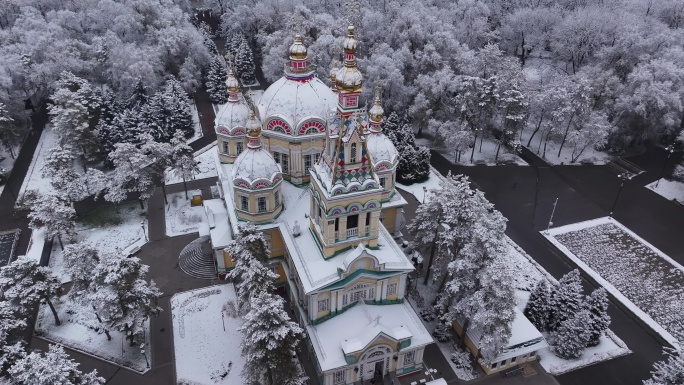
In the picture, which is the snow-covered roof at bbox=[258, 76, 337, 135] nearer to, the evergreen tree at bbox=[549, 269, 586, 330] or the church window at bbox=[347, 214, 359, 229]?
the church window at bbox=[347, 214, 359, 229]

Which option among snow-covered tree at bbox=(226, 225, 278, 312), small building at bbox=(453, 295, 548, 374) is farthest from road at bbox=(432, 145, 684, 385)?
snow-covered tree at bbox=(226, 225, 278, 312)

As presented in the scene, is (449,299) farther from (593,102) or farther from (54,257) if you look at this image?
(593,102)

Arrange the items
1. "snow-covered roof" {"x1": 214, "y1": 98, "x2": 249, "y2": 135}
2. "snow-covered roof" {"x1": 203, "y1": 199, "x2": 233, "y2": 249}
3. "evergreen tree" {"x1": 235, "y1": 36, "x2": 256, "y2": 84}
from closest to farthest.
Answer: "snow-covered roof" {"x1": 203, "y1": 199, "x2": 233, "y2": 249}
"snow-covered roof" {"x1": 214, "y1": 98, "x2": 249, "y2": 135}
"evergreen tree" {"x1": 235, "y1": 36, "x2": 256, "y2": 84}

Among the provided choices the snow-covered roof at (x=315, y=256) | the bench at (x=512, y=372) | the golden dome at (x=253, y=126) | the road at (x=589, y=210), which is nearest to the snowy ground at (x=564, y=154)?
the road at (x=589, y=210)

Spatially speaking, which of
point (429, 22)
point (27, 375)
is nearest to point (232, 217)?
point (27, 375)

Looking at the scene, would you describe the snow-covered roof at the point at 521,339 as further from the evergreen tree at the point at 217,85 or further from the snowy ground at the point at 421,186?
the evergreen tree at the point at 217,85

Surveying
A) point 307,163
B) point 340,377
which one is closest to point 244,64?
point 307,163
